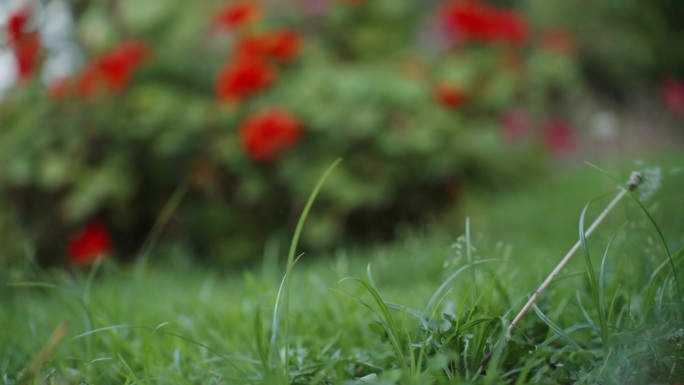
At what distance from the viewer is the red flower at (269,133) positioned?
3.73 m

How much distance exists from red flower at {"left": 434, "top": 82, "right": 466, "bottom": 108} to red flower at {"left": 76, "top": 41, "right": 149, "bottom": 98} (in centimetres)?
198

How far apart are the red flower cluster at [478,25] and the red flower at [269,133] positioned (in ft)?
4.67

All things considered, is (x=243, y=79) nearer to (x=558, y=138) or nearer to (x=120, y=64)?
(x=120, y=64)

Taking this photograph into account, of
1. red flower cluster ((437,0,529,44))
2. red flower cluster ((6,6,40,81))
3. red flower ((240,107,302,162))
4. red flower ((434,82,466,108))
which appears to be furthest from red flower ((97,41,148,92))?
red flower cluster ((437,0,529,44))

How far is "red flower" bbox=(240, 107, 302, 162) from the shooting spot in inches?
147

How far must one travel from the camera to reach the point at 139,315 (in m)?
1.90

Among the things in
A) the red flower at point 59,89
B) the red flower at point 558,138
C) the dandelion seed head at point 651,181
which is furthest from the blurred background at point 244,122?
the dandelion seed head at point 651,181

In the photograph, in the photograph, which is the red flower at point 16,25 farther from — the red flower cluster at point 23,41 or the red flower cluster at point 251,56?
the red flower cluster at point 251,56

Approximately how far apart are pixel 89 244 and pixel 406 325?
314cm

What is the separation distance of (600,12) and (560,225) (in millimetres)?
3597

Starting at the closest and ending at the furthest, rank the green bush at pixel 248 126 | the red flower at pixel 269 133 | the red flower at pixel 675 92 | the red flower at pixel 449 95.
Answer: the red flower at pixel 269 133, the green bush at pixel 248 126, the red flower at pixel 449 95, the red flower at pixel 675 92

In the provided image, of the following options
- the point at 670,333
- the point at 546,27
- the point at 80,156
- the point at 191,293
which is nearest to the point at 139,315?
the point at 191,293

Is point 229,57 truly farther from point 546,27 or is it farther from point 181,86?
point 546,27

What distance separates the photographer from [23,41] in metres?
4.01
